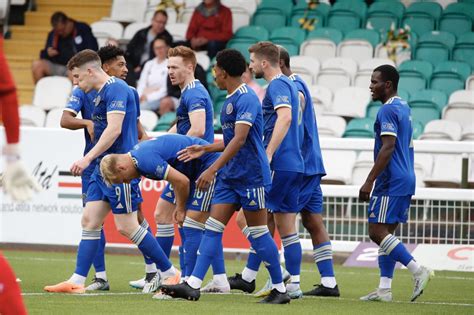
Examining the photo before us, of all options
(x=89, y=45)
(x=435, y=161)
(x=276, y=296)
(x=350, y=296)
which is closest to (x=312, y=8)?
(x=89, y=45)

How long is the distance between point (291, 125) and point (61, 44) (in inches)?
431

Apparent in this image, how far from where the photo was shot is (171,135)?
9.76m

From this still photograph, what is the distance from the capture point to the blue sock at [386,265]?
10.9 m

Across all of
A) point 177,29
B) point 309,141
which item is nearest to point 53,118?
point 177,29

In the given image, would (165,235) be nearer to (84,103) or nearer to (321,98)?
(84,103)

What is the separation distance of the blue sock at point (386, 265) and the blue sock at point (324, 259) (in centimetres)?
55

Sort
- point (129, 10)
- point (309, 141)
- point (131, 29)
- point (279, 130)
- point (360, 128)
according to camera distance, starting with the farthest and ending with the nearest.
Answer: point (129, 10) → point (131, 29) → point (360, 128) → point (309, 141) → point (279, 130)

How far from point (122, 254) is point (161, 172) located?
24.9ft

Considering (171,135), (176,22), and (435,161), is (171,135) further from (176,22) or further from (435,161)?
(176,22)

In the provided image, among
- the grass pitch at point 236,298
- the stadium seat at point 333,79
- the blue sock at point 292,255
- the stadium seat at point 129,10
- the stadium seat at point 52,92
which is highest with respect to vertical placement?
the stadium seat at point 129,10

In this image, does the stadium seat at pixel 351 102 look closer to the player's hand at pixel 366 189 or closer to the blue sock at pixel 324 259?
the blue sock at pixel 324 259

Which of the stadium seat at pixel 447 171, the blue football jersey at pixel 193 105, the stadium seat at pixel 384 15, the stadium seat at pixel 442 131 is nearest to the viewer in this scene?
the blue football jersey at pixel 193 105

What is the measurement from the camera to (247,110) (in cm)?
966

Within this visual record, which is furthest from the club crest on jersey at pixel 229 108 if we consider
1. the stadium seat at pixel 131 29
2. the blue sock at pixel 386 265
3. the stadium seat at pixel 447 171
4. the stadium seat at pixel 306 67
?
the stadium seat at pixel 131 29
